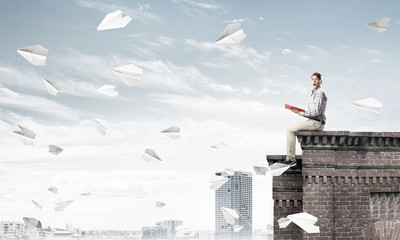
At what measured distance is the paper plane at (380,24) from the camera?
13102 mm

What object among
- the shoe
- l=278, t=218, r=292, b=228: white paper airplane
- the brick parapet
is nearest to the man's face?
the brick parapet

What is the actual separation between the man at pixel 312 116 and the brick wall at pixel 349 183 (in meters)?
0.22

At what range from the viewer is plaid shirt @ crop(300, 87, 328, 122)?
14531 millimetres

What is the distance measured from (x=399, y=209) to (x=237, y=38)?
23.7 feet

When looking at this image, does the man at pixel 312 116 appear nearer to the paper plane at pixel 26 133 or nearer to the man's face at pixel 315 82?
the man's face at pixel 315 82

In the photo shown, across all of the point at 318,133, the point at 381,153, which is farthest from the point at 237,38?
the point at 381,153

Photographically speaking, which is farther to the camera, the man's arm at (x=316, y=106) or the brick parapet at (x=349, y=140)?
the brick parapet at (x=349, y=140)

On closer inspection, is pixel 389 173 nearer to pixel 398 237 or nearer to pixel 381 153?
pixel 381 153

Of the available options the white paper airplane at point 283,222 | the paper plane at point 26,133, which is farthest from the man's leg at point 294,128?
the paper plane at point 26,133

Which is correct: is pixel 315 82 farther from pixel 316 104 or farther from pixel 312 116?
pixel 312 116

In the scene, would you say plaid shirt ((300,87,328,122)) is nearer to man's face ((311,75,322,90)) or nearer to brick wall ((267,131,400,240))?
man's face ((311,75,322,90))

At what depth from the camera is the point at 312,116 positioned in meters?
14.7

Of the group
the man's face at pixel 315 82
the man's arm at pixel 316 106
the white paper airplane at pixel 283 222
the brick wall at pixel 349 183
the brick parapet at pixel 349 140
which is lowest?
the white paper airplane at pixel 283 222

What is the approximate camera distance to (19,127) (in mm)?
14297
